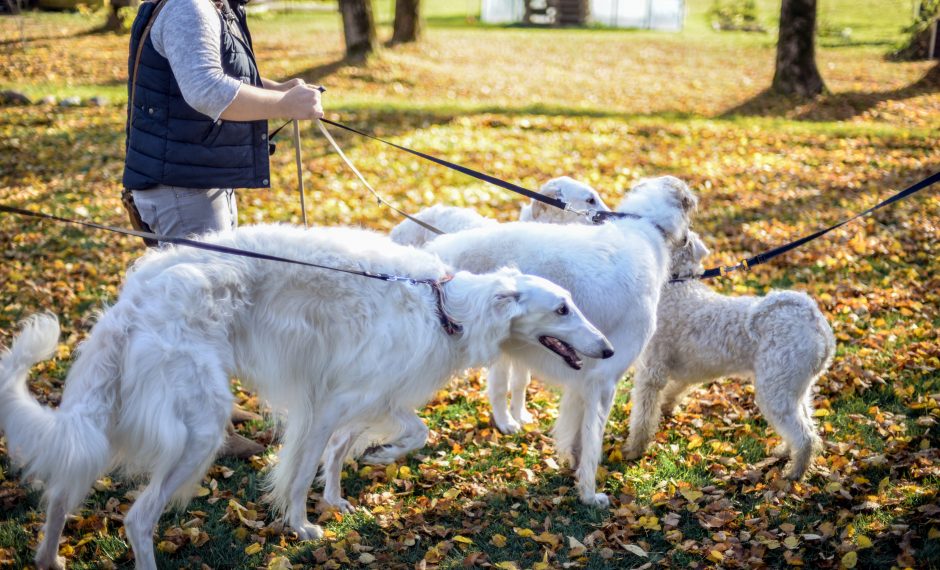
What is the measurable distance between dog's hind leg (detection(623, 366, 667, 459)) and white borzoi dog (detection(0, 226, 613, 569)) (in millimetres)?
1078

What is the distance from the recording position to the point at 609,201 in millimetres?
11047

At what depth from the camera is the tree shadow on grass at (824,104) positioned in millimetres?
16875

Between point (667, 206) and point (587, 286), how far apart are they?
0.94 meters

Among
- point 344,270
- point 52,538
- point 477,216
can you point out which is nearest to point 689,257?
point 477,216

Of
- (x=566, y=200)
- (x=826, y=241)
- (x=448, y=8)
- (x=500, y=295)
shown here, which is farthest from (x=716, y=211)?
(x=448, y=8)

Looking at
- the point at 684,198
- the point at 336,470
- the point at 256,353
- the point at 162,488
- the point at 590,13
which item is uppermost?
the point at 590,13

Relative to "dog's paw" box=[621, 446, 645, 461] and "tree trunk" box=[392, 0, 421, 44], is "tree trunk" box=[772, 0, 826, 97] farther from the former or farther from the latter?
"dog's paw" box=[621, 446, 645, 461]

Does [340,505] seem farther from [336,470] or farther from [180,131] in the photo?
[180,131]

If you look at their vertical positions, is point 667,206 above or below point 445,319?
above

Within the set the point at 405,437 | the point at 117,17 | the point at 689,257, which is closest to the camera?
the point at 405,437

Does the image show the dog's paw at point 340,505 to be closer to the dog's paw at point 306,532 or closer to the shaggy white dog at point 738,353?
the dog's paw at point 306,532

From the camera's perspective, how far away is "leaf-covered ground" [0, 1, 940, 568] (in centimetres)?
439

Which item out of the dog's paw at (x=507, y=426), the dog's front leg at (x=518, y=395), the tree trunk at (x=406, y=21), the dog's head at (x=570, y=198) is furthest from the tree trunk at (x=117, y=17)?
the dog's paw at (x=507, y=426)

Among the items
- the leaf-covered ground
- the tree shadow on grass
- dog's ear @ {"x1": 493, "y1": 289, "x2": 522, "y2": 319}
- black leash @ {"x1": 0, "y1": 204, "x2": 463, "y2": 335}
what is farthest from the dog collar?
the tree shadow on grass
